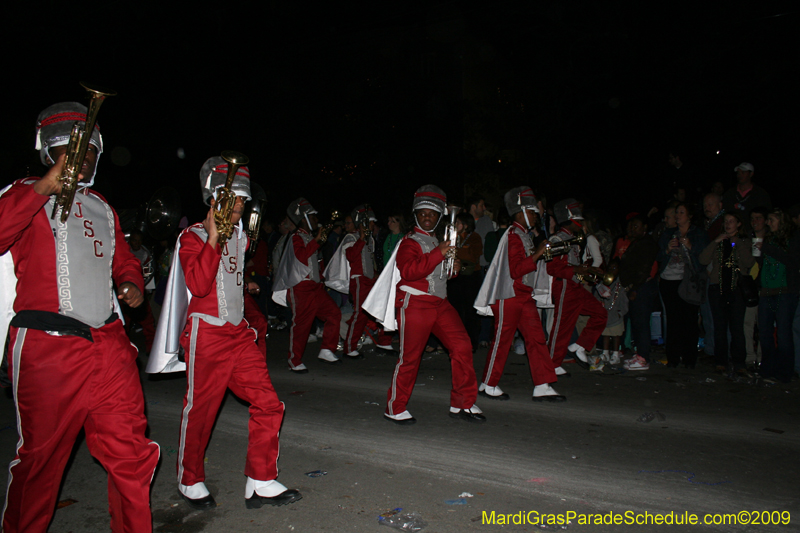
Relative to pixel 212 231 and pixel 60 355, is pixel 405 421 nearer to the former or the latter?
pixel 212 231

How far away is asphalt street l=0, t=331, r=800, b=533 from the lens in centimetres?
388

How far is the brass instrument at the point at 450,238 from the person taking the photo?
18.1ft

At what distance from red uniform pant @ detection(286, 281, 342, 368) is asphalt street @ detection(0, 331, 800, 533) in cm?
119

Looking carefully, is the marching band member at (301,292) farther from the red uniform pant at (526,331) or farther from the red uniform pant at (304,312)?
the red uniform pant at (526,331)

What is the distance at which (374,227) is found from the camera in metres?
11.8

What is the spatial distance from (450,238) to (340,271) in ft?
14.6

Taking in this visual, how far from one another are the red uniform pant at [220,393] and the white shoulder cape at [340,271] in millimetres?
5638

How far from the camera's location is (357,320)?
9.59 meters

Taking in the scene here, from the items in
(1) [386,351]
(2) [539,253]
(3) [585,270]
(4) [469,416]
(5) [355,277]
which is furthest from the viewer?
(5) [355,277]

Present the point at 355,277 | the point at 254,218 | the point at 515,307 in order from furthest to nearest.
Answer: the point at 355,277 → the point at 515,307 → the point at 254,218

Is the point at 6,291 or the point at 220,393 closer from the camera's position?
the point at 6,291

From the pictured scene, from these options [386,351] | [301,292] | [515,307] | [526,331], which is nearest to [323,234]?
[301,292]

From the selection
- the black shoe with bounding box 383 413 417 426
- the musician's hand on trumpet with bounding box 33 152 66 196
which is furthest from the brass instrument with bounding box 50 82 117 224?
the black shoe with bounding box 383 413 417 426

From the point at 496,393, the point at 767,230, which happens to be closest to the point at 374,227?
the point at 496,393
